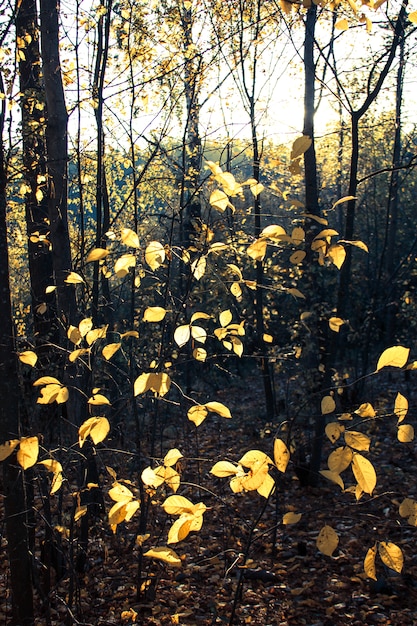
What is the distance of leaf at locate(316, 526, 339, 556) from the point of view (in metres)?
1.39

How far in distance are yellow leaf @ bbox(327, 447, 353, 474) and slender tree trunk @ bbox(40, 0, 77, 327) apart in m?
2.33

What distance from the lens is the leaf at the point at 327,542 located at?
4.56 feet

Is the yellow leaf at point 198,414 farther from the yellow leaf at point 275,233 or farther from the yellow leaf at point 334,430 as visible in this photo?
the yellow leaf at point 275,233


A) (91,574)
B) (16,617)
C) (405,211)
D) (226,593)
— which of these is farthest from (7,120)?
(405,211)

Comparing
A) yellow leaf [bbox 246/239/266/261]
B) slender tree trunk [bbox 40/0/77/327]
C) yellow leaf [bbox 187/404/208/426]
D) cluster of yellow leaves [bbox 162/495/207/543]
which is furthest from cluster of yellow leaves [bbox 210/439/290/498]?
slender tree trunk [bbox 40/0/77/327]

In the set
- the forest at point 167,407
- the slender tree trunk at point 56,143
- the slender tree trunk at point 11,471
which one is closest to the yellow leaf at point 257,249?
the forest at point 167,407

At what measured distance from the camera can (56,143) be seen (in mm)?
Result: 3377

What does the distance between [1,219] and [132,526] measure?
3.19 m

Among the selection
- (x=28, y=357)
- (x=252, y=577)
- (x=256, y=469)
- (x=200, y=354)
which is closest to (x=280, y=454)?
Result: (x=256, y=469)

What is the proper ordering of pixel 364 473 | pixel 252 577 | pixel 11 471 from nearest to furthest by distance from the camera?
1. pixel 364 473
2. pixel 11 471
3. pixel 252 577

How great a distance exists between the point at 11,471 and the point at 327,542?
1804mm

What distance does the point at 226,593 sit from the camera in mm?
3590

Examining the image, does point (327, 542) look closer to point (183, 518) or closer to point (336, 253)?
point (183, 518)

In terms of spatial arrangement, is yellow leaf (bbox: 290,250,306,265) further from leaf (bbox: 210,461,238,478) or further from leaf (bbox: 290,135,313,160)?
leaf (bbox: 210,461,238,478)
